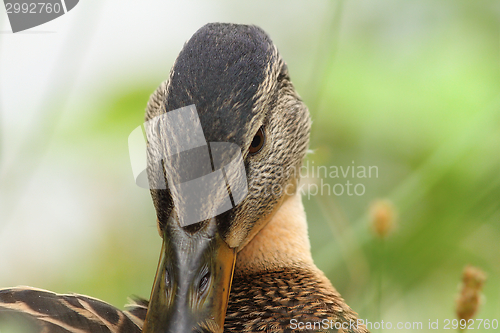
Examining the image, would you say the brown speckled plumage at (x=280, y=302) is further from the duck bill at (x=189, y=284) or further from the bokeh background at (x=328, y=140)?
the bokeh background at (x=328, y=140)

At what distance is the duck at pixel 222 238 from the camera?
113cm

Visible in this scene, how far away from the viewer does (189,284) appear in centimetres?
112

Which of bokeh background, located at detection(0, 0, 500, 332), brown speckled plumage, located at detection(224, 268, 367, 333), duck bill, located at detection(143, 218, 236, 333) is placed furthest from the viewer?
bokeh background, located at detection(0, 0, 500, 332)

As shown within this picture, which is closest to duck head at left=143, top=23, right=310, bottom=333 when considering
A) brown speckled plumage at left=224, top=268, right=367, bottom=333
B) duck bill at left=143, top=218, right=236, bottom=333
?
duck bill at left=143, top=218, right=236, bottom=333

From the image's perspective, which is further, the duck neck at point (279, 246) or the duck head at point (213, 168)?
the duck neck at point (279, 246)

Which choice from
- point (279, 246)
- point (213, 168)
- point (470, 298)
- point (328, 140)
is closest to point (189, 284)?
point (213, 168)

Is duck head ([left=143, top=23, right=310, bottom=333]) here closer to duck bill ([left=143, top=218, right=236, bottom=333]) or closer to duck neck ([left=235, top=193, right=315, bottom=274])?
duck bill ([left=143, top=218, right=236, bottom=333])

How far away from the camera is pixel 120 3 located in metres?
1.99

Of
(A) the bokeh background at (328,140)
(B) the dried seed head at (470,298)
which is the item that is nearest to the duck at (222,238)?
(B) the dried seed head at (470,298)

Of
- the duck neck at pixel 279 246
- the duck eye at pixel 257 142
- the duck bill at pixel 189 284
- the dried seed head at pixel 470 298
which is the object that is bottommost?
the duck neck at pixel 279 246

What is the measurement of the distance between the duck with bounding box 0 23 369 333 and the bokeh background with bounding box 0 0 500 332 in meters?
0.53

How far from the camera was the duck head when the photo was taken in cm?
112

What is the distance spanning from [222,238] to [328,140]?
136 cm

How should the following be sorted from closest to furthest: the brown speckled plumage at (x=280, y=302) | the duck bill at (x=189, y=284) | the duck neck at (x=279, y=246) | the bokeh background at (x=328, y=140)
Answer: the duck bill at (x=189, y=284)
the brown speckled plumage at (x=280, y=302)
the duck neck at (x=279, y=246)
the bokeh background at (x=328, y=140)
